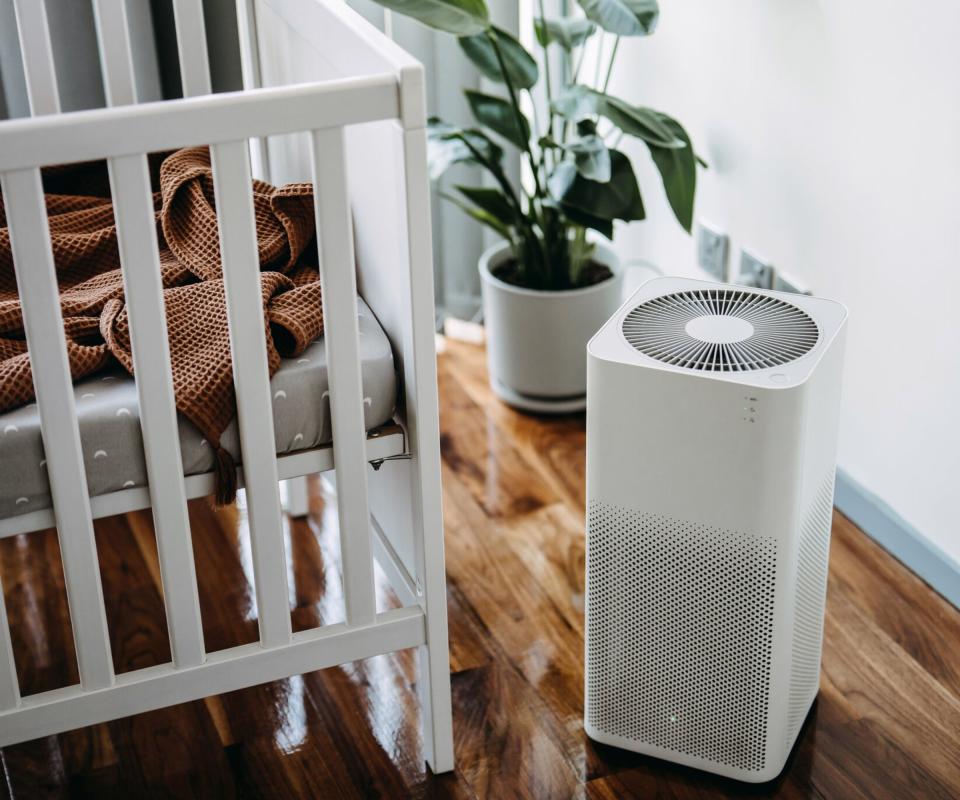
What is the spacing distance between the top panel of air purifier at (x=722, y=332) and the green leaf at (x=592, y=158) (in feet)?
1.49

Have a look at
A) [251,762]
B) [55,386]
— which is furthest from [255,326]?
[251,762]

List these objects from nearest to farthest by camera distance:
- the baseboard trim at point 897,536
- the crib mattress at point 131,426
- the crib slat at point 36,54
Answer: the crib mattress at point 131,426 → the crib slat at point 36,54 → the baseboard trim at point 897,536

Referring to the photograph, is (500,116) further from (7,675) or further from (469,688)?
(7,675)

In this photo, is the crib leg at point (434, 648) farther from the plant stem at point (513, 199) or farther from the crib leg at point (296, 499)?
the plant stem at point (513, 199)

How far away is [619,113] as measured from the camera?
1745 millimetres

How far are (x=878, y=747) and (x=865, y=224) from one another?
2.25 ft

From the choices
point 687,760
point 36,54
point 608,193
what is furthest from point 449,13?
point 687,760

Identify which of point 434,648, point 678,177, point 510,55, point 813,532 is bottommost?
point 434,648

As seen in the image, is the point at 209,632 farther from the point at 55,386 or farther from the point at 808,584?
the point at 808,584

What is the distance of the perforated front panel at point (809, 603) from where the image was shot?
1.26m

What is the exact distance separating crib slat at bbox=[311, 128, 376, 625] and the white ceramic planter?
0.86 m

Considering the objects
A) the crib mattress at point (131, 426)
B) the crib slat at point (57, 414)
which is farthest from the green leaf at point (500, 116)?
the crib slat at point (57, 414)

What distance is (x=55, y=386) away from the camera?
1.05 metres

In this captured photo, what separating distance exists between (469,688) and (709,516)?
18.3 inches
